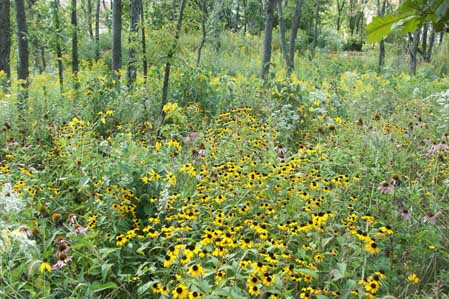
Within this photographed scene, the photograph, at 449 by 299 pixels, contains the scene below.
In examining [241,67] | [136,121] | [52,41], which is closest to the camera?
[136,121]

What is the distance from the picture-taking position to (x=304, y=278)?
2174 mm

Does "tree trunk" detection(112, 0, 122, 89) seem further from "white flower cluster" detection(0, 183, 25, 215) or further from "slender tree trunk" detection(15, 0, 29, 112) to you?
"white flower cluster" detection(0, 183, 25, 215)

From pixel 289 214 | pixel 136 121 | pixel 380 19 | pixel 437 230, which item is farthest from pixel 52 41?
pixel 380 19

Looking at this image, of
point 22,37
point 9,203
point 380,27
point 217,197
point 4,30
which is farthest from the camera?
point 4,30

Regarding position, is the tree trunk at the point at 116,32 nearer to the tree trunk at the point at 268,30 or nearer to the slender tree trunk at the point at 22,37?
the slender tree trunk at the point at 22,37

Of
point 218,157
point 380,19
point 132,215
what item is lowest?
point 132,215

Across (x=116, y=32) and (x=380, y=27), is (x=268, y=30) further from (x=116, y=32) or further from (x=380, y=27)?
(x=380, y=27)

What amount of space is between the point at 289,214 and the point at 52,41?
764 centimetres

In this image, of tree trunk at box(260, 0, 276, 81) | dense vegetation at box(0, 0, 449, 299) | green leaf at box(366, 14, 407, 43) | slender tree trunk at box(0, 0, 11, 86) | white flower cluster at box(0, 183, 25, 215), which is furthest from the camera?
tree trunk at box(260, 0, 276, 81)

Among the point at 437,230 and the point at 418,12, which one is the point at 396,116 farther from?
the point at 418,12

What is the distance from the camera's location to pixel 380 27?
1.06m

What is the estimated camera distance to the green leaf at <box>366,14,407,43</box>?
1021 mm

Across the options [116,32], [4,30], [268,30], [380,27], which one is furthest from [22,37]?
[380,27]

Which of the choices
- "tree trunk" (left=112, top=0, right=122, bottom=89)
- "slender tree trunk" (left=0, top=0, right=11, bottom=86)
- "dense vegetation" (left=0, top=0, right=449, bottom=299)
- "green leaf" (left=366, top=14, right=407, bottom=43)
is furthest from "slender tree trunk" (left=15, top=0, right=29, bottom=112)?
"green leaf" (left=366, top=14, right=407, bottom=43)
